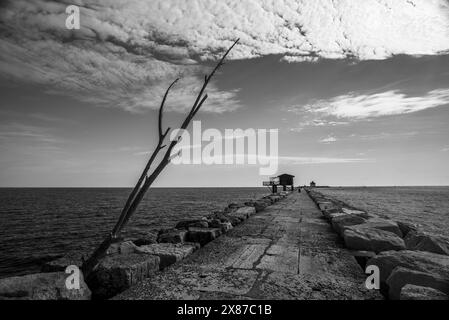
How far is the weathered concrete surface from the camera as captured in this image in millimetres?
2660

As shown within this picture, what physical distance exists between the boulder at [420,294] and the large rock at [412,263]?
0.60 m

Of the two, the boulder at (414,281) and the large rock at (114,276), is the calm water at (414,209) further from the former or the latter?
the large rock at (114,276)

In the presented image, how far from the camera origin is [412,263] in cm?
295

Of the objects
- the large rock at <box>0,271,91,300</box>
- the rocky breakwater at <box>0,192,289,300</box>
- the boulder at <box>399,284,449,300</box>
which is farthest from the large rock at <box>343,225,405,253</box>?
the large rock at <box>0,271,91,300</box>

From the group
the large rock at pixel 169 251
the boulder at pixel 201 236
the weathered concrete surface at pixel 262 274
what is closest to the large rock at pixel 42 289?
the weathered concrete surface at pixel 262 274

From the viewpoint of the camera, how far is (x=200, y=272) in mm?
3270

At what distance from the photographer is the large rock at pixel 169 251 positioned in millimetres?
3566

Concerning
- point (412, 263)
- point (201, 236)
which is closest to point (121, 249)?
point (201, 236)

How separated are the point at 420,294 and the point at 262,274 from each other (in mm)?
1574

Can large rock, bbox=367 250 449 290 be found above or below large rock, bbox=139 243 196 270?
above

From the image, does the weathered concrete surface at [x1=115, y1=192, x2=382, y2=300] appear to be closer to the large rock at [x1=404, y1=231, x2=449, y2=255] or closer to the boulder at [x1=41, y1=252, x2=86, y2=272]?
the boulder at [x1=41, y1=252, x2=86, y2=272]

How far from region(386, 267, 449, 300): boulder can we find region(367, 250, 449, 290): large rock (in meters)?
0.14
